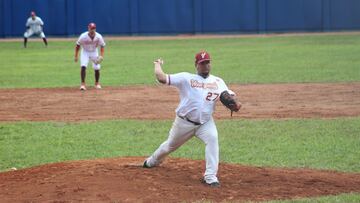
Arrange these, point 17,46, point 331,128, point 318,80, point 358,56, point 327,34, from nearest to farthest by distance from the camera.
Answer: point 331,128
point 318,80
point 358,56
point 17,46
point 327,34

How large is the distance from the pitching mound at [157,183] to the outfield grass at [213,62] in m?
13.4

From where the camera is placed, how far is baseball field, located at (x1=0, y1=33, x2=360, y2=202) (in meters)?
9.52

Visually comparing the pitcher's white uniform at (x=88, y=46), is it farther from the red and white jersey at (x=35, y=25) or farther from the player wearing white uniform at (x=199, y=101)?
the red and white jersey at (x=35, y=25)

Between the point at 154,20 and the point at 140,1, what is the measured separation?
64.0 inches

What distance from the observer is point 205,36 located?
Result: 52719mm

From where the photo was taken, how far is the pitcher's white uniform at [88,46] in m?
22.9

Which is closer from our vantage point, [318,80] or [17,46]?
[318,80]

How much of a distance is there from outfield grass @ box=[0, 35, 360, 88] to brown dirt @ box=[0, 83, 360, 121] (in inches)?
81.0

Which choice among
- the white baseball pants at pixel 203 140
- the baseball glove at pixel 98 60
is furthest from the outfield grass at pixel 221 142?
the baseball glove at pixel 98 60

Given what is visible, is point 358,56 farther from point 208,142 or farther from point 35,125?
point 208,142

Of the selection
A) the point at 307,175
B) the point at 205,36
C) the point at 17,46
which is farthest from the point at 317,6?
the point at 307,175

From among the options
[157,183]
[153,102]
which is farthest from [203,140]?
[153,102]

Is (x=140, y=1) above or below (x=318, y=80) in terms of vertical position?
above

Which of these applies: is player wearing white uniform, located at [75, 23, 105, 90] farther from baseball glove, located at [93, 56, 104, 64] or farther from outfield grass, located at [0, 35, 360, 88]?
outfield grass, located at [0, 35, 360, 88]
